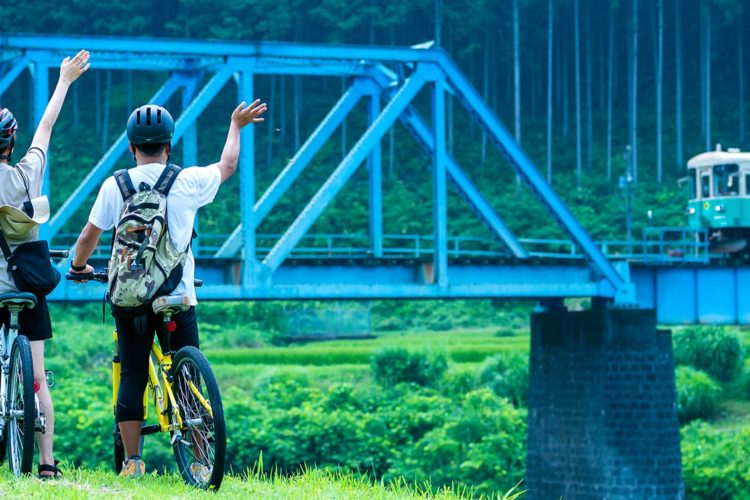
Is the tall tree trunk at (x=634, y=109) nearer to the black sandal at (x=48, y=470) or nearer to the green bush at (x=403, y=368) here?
the green bush at (x=403, y=368)

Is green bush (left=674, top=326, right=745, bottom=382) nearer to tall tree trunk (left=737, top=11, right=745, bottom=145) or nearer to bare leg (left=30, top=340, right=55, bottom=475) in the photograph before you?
tall tree trunk (left=737, top=11, right=745, bottom=145)

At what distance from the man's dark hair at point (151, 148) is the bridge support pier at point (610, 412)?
18776 millimetres

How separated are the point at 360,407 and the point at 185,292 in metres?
24.4

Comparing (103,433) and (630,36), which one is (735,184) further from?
(630,36)

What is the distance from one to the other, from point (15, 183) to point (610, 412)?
61.6 feet

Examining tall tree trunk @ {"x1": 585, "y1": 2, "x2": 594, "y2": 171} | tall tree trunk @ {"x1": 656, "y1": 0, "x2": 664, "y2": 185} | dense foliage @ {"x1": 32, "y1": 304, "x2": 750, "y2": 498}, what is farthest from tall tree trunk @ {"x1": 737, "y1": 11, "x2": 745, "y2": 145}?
dense foliage @ {"x1": 32, "y1": 304, "x2": 750, "y2": 498}

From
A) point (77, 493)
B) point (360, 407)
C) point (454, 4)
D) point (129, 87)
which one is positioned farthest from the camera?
point (454, 4)

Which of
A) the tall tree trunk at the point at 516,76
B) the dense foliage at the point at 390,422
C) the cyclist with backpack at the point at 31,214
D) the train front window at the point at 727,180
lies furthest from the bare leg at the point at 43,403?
the tall tree trunk at the point at 516,76

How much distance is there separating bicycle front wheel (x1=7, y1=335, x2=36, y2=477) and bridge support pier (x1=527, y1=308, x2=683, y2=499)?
60.9 ft

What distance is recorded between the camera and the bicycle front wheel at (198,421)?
22.1 feet

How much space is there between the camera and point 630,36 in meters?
62.8

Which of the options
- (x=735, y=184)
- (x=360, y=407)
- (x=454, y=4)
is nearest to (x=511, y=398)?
(x=360, y=407)

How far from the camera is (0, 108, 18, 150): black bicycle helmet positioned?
23.6 ft

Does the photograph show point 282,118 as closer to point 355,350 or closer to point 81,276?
point 355,350
